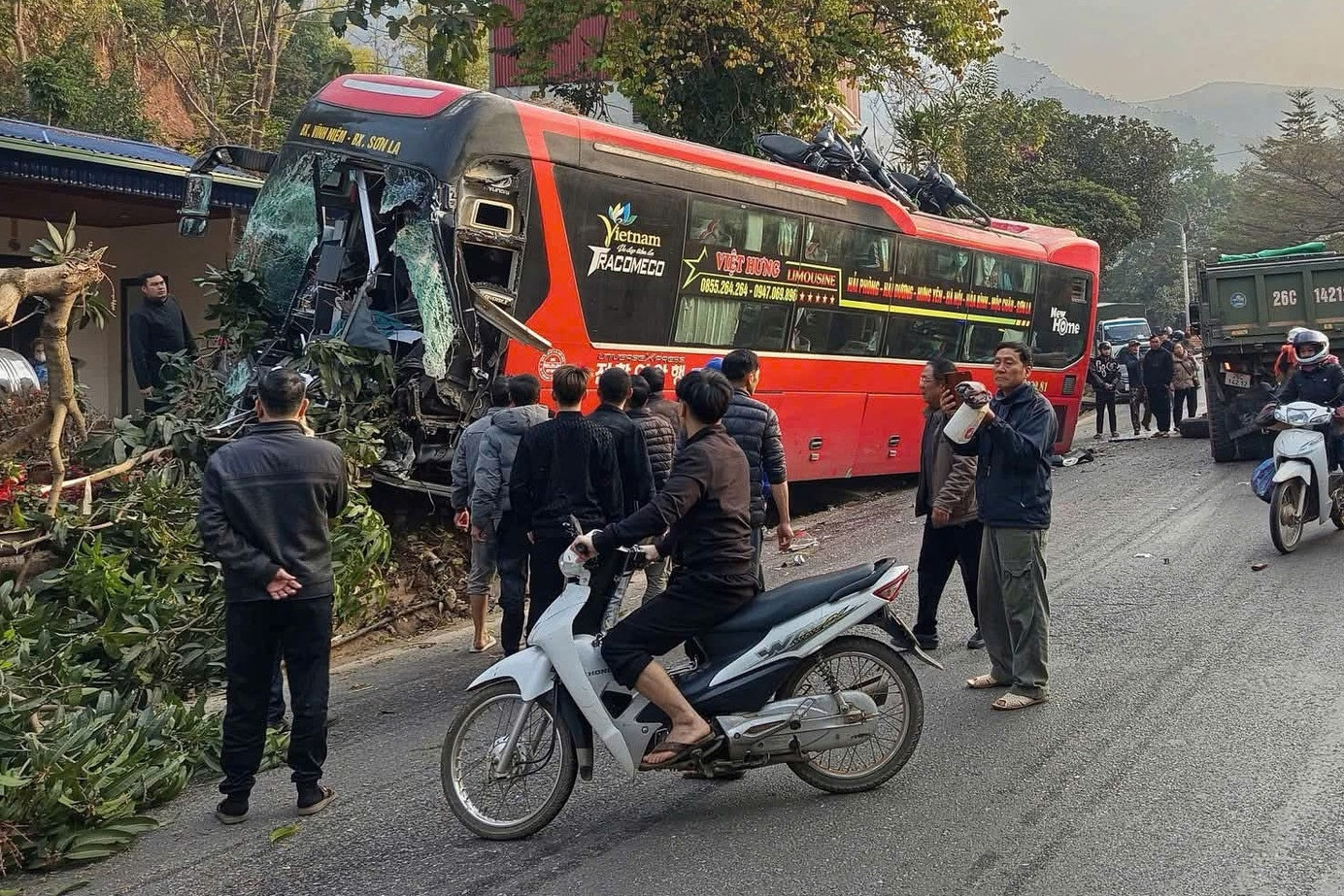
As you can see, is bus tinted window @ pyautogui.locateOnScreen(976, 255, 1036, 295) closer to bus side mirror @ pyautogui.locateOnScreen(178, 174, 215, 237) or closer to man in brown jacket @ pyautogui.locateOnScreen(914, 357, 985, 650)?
man in brown jacket @ pyautogui.locateOnScreen(914, 357, 985, 650)

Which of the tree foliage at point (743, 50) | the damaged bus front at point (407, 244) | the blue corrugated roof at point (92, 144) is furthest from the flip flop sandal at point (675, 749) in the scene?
the tree foliage at point (743, 50)

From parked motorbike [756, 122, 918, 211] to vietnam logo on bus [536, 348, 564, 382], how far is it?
214 inches

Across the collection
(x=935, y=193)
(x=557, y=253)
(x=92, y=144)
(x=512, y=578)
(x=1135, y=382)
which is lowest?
(x=512, y=578)

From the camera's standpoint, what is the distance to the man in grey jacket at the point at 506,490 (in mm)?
7164

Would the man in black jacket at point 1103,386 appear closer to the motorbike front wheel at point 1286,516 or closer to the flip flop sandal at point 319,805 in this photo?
the motorbike front wheel at point 1286,516

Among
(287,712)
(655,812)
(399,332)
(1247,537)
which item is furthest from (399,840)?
(1247,537)

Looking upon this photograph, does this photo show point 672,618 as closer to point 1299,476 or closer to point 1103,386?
point 1299,476

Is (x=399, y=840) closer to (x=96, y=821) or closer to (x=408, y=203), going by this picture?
(x=96, y=821)

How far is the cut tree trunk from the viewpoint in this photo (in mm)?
6801

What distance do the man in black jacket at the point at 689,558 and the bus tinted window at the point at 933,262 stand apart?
31.6 feet

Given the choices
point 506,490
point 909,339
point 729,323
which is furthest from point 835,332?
point 506,490

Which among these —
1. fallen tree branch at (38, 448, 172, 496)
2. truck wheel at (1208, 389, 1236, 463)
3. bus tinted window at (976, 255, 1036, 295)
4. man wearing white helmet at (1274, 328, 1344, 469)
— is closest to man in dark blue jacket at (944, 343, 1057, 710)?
fallen tree branch at (38, 448, 172, 496)

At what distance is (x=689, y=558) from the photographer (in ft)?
15.8

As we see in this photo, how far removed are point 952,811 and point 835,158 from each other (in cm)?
1056
